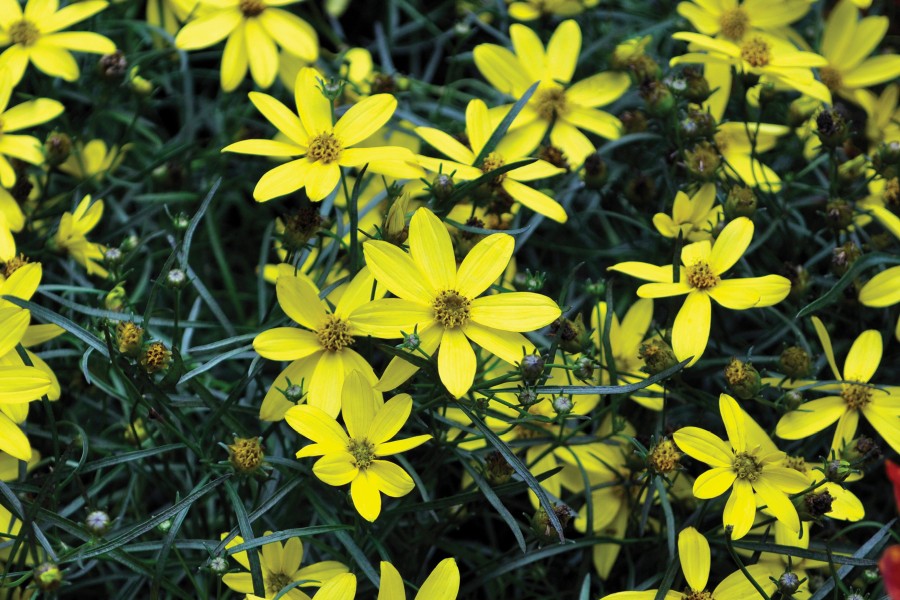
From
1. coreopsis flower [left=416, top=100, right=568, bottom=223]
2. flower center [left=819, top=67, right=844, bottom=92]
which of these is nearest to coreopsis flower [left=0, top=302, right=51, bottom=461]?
coreopsis flower [left=416, top=100, right=568, bottom=223]

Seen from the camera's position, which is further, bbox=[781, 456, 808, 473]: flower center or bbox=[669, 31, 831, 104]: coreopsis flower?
bbox=[669, 31, 831, 104]: coreopsis flower

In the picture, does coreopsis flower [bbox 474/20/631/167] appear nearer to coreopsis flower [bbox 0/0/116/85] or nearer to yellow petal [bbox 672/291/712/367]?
yellow petal [bbox 672/291/712/367]

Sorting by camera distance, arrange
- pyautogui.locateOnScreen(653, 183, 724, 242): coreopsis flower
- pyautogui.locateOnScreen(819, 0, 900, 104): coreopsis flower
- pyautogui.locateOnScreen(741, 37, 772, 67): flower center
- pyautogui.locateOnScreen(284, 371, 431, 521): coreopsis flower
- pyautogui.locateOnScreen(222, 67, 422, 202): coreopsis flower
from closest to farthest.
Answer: pyautogui.locateOnScreen(284, 371, 431, 521): coreopsis flower
pyautogui.locateOnScreen(222, 67, 422, 202): coreopsis flower
pyautogui.locateOnScreen(653, 183, 724, 242): coreopsis flower
pyautogui.locateOnScreen(741, 37, 772, 67): flower center
pyautogui.locateOnScreen(819, 0, 900, 104): coreopsis flower

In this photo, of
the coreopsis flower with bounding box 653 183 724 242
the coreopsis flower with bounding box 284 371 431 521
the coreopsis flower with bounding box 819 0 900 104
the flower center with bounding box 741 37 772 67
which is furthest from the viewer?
the coreopsis flower with bounding box 819 0 900 104

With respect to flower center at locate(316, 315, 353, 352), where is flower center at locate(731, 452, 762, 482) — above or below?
below

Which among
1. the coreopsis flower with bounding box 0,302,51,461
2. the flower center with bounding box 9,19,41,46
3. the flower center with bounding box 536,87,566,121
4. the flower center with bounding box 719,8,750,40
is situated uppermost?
the flower center with bounding box 9,19,41,46

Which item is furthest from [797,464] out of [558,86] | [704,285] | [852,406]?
[558,86]

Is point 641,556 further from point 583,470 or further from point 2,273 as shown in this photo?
point 2,273
